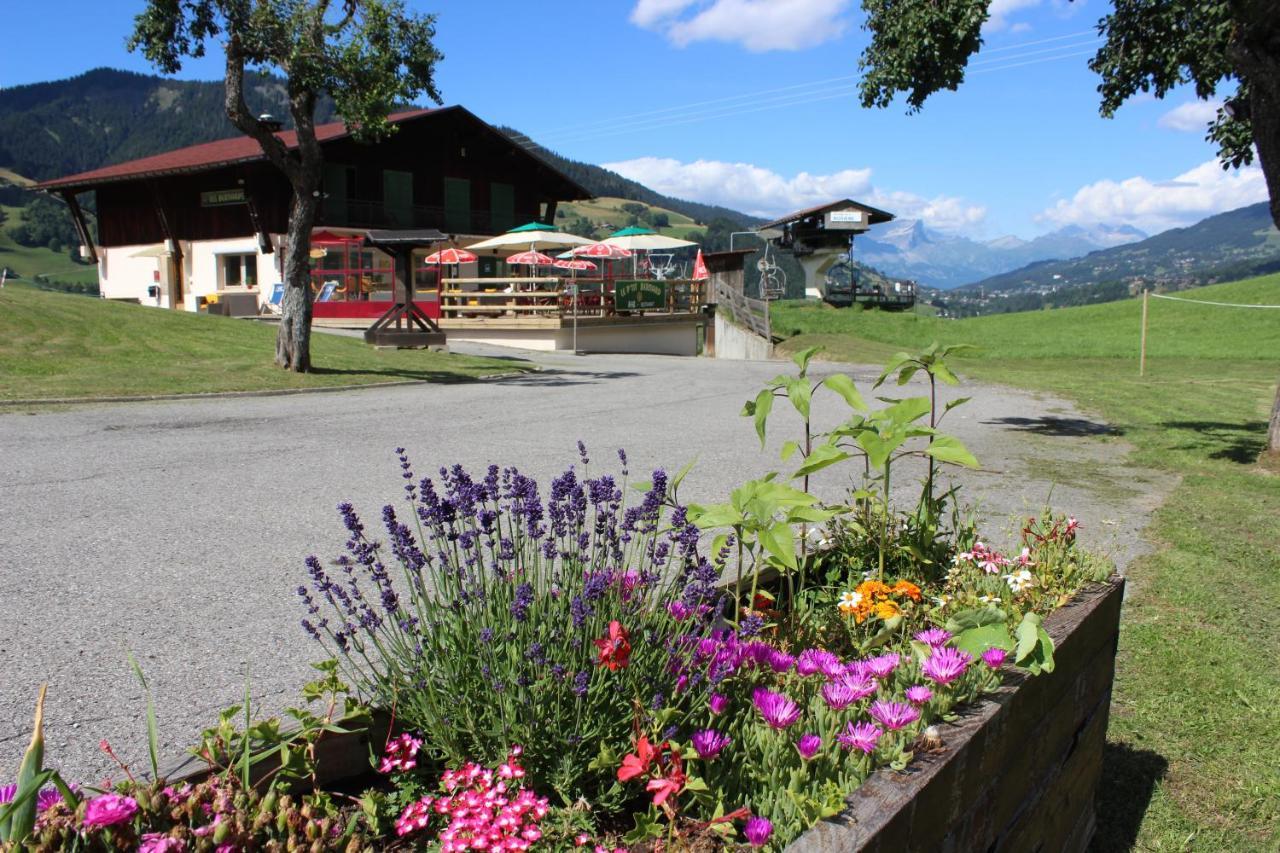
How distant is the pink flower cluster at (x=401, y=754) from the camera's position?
1.98 meters

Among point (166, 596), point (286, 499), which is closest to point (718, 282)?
point (286, 499)

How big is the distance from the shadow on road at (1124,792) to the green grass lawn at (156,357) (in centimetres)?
1199

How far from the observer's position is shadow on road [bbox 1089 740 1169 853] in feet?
10.4

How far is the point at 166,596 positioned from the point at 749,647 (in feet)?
10.6

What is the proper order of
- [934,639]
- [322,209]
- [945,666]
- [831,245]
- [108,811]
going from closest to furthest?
[108,811] < [945,666] < [934,639] < [322,209] < [831,245]

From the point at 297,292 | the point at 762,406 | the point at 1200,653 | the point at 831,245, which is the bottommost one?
the point at 1200,653

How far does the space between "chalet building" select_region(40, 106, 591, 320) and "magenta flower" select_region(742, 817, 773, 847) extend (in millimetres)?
29843

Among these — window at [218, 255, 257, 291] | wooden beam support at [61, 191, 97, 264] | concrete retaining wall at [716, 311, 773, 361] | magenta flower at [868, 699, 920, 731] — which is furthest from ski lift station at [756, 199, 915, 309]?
magenta flower at [868, 699, 920, 731]

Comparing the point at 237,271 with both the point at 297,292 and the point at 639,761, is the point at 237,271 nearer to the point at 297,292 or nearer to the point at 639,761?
the point at 297,292

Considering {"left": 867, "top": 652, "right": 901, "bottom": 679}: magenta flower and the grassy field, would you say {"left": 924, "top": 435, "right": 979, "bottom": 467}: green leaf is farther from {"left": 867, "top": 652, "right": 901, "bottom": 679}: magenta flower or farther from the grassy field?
the grassy field

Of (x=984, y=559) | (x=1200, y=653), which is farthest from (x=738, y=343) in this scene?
(x=984, y=559)

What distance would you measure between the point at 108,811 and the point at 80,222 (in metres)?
42.5

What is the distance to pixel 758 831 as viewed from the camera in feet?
5.54

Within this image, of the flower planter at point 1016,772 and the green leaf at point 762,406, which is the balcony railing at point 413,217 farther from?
the flower planter at point 1016,772
